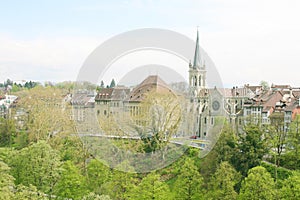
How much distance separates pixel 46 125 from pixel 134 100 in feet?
53.1

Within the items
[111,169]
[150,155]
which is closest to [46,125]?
[111,169]

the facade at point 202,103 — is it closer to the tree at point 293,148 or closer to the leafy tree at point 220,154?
the leafy tree at point 220,154

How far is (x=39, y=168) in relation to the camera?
794 inches

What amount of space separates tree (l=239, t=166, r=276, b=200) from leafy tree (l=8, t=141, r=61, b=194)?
30.1 ft

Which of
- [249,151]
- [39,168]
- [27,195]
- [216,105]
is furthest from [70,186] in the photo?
[216,105]

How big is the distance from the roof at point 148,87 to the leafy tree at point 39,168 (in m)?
6.25

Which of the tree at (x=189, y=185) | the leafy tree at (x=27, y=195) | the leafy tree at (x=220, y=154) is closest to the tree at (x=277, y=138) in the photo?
the leafy tree at (x=220, y=154)

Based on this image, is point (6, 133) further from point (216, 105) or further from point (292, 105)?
point (292, 105)

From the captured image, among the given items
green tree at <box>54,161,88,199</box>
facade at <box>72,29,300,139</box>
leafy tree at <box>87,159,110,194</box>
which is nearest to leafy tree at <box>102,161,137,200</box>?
leafy tree at <box>87,159,110,194</box>

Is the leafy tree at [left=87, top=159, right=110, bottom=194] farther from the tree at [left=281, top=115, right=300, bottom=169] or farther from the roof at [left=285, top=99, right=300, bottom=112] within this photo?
the roof at [left=285, top=99, right=300, bottom=112]

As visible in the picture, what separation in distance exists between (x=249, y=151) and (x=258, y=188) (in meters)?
3.79

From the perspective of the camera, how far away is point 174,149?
21578mm

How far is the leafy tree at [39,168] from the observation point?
20031 mm

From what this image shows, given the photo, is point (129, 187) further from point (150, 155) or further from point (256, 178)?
point (256, 178)
